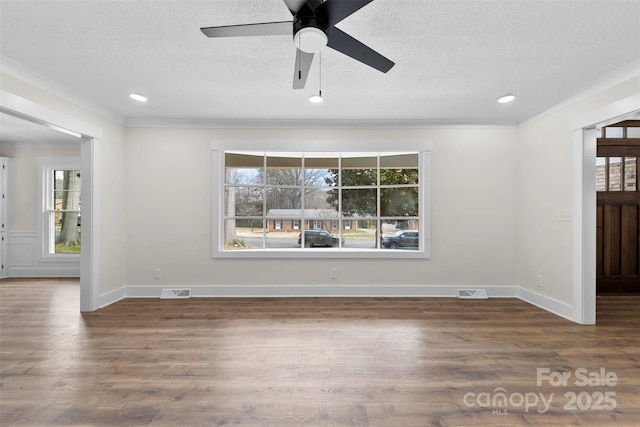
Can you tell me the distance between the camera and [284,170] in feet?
14.9

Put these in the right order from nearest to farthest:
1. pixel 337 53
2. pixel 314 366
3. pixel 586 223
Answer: pixel 314 366 < pixel 337 53 < pixel 586 223

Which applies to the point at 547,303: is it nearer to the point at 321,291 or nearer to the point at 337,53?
the point at 321,291

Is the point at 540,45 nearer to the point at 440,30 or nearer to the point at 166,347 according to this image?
the point at 440,30

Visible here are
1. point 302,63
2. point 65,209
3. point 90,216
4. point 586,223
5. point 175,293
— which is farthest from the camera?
point 65,209

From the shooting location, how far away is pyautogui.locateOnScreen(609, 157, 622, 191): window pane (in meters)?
4.40

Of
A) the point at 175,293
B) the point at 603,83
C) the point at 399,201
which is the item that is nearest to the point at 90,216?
the point at 175,293


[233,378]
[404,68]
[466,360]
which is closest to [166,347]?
[233,378]

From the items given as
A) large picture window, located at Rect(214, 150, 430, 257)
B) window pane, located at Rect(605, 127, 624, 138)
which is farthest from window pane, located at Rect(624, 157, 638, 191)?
large picture window, located at Rect(214, 150, 430, 257)

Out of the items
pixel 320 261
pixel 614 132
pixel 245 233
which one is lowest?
pixel 320 261

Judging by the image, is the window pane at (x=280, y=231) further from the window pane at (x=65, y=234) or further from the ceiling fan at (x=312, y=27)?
the window pane at (x=65, y=234)

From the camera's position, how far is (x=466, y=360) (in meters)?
2.45

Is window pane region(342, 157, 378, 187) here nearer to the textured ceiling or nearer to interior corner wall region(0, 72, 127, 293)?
the textured ceiling

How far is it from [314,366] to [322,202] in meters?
2.56

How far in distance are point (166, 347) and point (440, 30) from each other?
10.8ft
